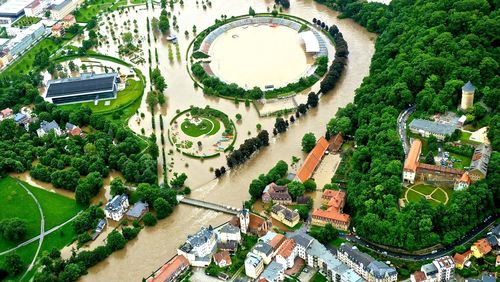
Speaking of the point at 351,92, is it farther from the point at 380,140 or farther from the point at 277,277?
the point at 277,277

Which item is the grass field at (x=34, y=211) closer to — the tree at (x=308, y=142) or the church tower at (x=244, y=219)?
the church tower at (x=244, y=219)

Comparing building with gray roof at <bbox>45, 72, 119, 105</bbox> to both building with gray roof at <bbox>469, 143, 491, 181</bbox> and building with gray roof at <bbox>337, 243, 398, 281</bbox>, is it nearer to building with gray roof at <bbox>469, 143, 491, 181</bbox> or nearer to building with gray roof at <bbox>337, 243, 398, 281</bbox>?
building with gray roof at <bbox>337, 243, 398, 281</bbox>

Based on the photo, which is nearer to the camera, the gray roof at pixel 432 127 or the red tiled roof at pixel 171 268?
the red tiled roof at pixel 171 268

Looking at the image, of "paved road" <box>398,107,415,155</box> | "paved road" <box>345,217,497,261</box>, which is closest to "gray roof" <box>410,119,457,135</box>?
"paved road" <box>398,107,415,155</box>

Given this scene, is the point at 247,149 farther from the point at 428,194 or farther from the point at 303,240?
the point at 428,194

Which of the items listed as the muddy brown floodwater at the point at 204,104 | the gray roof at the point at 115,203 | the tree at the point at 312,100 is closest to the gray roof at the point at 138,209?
the gray roof at the point at 115,203
